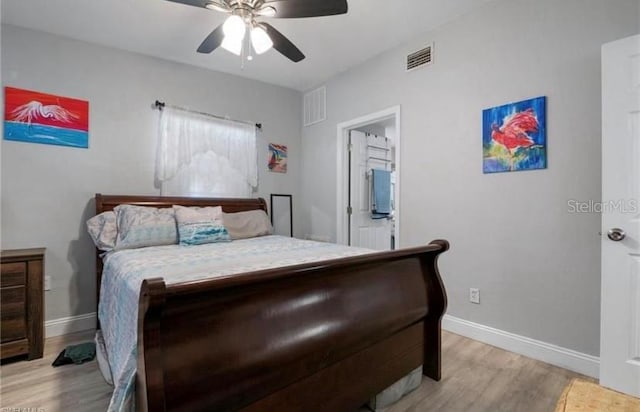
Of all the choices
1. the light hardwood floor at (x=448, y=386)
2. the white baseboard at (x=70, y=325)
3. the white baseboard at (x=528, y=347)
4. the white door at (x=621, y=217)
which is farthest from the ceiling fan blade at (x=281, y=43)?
the white baseboard at (x=70, y=325)

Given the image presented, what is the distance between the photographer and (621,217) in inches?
69.2

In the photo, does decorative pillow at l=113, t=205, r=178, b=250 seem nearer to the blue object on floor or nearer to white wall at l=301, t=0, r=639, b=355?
the blue object on floor

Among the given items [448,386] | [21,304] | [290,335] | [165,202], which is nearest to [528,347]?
[448,386]

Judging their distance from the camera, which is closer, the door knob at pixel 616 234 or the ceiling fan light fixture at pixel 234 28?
the door knob at pixel 616 234

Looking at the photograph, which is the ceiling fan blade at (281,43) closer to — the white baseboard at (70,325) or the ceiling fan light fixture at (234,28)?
the ceiling fan light fixture at (234,28)

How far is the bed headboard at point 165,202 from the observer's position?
279 cm

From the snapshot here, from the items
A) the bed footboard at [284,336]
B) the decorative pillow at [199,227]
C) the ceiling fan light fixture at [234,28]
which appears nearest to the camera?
the bed footboard at [284,336]

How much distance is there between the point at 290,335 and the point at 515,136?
217 centimetres

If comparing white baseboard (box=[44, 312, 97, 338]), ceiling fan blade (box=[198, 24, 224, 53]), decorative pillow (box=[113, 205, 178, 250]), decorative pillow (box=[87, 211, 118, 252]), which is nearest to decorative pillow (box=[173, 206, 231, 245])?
decorative pillow (box=[113, 205, 178, 250])

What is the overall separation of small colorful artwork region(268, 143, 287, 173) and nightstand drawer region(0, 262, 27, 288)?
2536 millimetres

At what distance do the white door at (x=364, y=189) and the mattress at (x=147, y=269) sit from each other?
1.34 meters

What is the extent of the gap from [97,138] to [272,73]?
197 cm

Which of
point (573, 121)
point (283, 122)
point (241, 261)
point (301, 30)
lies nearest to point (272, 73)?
point (283, 122)

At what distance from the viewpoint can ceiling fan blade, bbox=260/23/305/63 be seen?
2.14 metres
